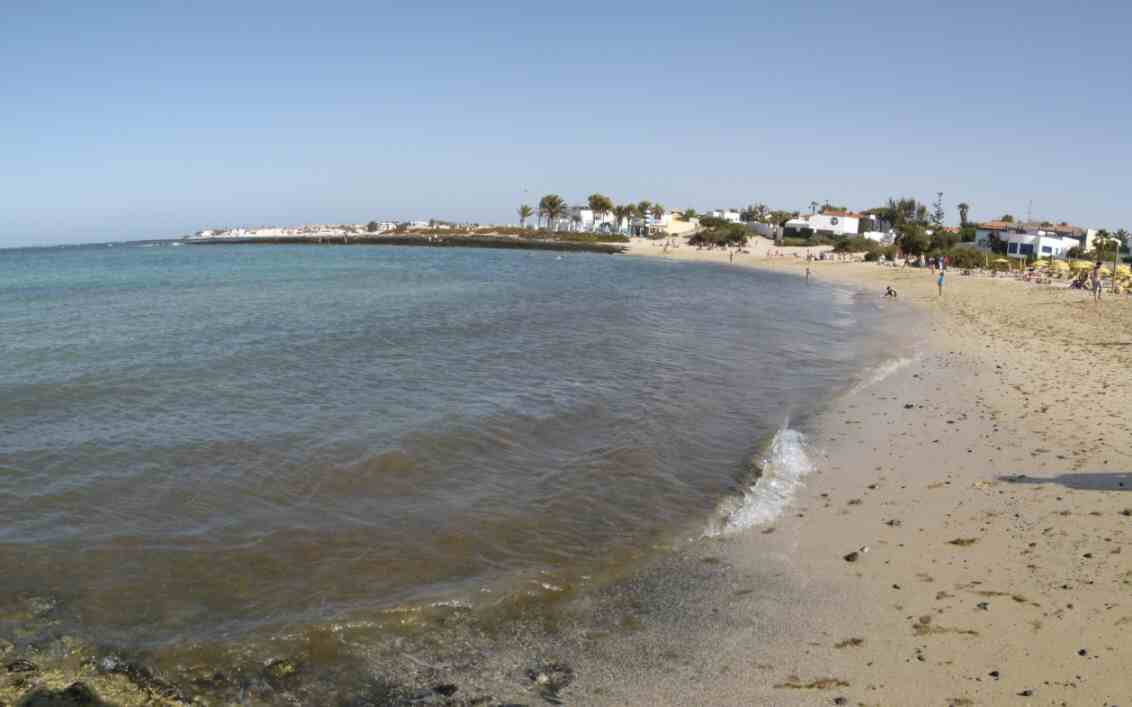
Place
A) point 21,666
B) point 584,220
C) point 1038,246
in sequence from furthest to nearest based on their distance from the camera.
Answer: point 584,220
point 1038,246
point 21,666

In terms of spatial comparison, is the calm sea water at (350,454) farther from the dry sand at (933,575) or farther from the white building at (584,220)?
the white building at (584,220)

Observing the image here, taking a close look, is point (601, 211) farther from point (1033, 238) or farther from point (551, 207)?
point (1033, 238)

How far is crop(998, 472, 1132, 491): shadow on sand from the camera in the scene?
32.4 ft

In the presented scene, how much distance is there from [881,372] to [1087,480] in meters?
10.3

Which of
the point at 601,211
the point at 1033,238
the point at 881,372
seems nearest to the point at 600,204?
the point at 601,211

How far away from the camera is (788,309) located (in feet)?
128

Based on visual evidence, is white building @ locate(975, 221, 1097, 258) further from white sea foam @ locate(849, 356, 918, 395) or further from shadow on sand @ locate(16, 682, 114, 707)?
shadow on sand @ locate(16, 682, 114, 707)

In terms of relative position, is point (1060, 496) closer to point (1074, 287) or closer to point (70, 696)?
point (70, 696)

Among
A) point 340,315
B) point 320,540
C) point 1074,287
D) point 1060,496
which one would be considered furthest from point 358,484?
point 1074,287

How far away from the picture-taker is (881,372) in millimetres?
20297

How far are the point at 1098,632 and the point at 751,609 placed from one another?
2973mm

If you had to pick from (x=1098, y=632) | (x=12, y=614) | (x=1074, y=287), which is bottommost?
(x=12, y=614)

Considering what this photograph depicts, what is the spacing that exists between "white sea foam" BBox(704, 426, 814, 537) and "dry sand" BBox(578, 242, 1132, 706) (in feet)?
0.82

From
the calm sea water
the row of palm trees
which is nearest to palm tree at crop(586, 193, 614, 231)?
the row of palm trees
